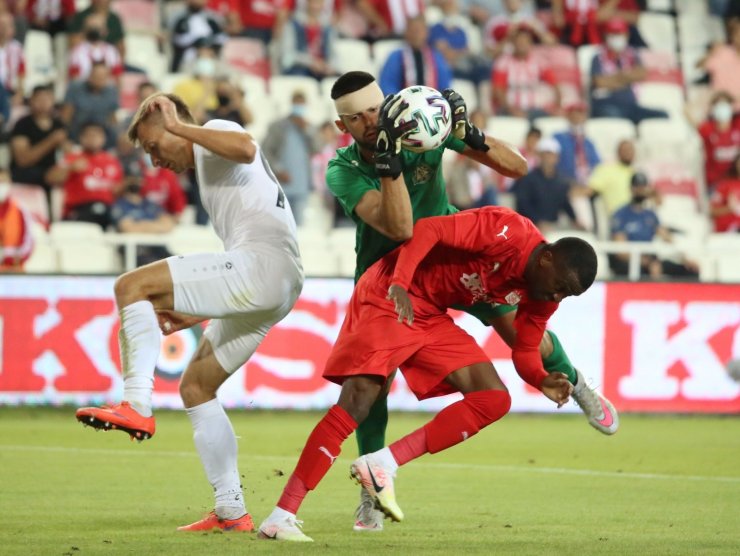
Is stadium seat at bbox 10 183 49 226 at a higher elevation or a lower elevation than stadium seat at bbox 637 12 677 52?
lower

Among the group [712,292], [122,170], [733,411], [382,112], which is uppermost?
[382,112]

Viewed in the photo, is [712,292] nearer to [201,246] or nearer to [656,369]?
[656,369]

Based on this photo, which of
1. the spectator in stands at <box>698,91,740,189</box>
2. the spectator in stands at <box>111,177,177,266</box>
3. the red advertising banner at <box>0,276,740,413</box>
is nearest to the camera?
the red advertising banner at <box>0,276,740,413</box>

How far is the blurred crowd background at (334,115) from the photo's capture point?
14.9m

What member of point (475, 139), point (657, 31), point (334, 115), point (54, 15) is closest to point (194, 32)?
point (54, 15)

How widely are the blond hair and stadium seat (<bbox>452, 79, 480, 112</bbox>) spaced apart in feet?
37.2

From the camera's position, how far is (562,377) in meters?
7.32

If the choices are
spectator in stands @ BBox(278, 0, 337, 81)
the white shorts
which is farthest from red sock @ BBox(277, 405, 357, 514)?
spectator in stands @ BBox(278, 0, 337, 81)

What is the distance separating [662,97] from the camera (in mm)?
19672

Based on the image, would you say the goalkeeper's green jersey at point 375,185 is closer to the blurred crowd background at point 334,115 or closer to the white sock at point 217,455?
the white sock at point 217,455

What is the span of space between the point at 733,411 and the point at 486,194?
12.7 feet

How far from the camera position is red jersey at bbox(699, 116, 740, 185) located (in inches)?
720

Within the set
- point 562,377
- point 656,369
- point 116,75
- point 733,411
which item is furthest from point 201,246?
point 562,377

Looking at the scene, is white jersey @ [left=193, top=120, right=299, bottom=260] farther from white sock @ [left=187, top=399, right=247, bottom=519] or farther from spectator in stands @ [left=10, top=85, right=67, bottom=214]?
spectator in stands @ [left=10, top=85, right=67, bottom=214]
